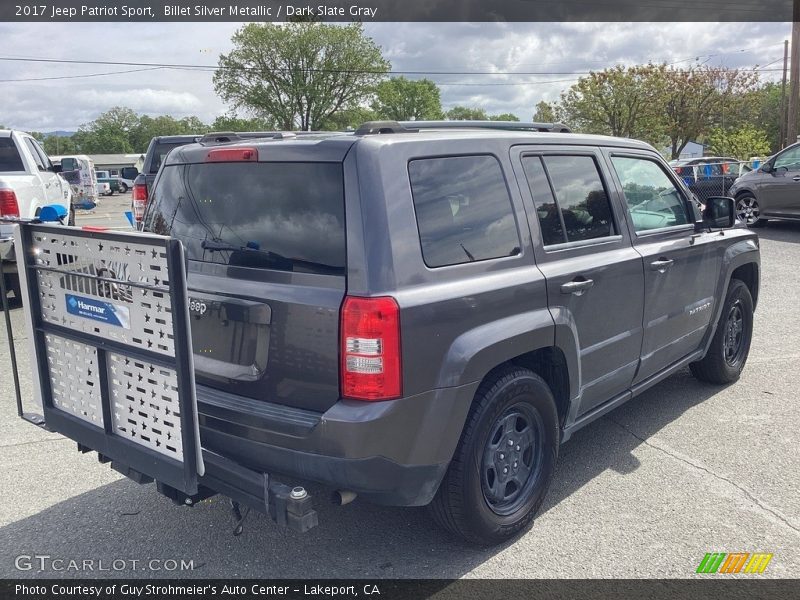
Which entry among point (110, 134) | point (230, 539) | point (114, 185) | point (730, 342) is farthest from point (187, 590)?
point (110, 134)

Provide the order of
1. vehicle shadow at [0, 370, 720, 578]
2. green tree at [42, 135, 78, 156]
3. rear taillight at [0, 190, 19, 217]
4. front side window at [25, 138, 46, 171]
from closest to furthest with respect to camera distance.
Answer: vehicle shadow at [0, 370, 720, 578] < rear taillight at [0, 190, 19, 217] < front side window at [25, 138, 46, 171] < green tree at [42, 135, 78, 156]

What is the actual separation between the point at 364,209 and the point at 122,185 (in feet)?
192

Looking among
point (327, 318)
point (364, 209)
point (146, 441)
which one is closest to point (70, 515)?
point (146, 441)

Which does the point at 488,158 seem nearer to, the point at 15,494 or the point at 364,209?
the point at 364,209

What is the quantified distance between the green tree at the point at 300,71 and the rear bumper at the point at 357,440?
201 ft

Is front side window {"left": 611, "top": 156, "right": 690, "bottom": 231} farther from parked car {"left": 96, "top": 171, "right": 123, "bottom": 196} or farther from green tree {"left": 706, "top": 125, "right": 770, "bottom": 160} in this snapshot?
parked car {"left": 96, "top": 171, "right": 123, "bottom": 196}

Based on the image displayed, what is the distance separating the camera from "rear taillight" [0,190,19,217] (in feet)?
26.0

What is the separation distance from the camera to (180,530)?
342 cm

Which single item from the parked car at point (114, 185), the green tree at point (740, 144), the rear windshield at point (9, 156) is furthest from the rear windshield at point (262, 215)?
the parked car at point (114, 185)

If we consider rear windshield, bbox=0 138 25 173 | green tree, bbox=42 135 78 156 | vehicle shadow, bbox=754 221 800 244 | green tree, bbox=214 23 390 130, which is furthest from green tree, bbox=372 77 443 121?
rear windshield, bbox=0 138 25 173

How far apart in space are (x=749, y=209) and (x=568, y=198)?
12859 millimetres

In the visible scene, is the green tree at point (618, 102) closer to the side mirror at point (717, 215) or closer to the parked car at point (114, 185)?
the parked car at point (114, 185)

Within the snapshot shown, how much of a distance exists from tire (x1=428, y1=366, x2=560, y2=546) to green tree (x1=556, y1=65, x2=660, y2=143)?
4250 centimetres

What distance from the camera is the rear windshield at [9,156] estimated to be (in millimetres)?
9274
